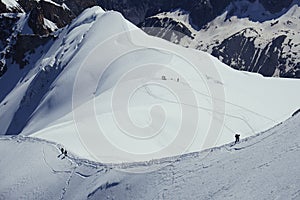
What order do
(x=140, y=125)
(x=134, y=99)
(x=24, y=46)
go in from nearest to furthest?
(x=140, y=125)
(x=134, y=99)
(x=24, y=46)

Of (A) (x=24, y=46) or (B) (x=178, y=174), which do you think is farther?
(A) (x=24, y=46)

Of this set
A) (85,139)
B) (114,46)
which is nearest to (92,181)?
(85,139)

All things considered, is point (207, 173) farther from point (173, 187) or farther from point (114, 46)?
point (114, 46)

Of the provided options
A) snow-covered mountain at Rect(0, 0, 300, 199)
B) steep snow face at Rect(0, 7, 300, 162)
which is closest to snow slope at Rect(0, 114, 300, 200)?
snow-covered mountain at Rect(0, 0, 300, 199)

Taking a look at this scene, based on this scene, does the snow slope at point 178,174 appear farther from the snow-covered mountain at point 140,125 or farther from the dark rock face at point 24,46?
the dark rock face at point 24,46

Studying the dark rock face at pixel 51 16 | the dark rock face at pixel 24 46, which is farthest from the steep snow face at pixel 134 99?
the dark rock face at pixel 51 16

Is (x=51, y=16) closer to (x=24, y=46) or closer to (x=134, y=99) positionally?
(x=24, y=46)

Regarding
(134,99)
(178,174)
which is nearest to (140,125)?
(134,99)
